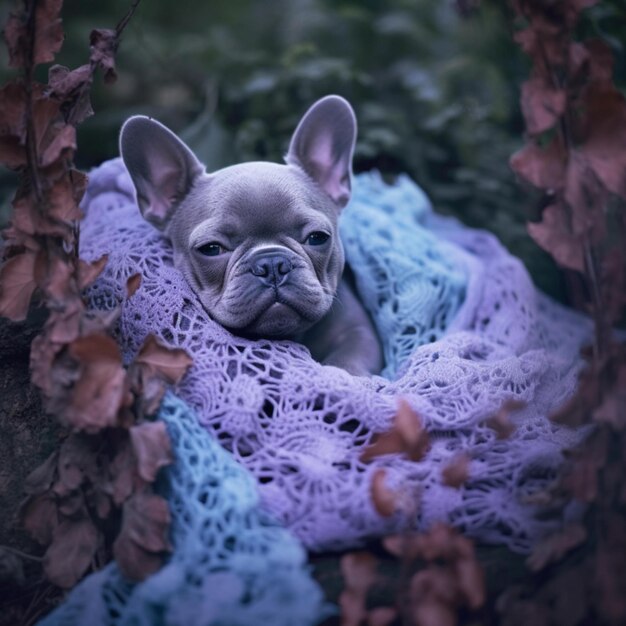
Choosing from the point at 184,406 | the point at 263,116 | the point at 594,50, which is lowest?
the point at 263,116

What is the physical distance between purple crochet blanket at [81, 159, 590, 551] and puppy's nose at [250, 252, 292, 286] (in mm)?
210

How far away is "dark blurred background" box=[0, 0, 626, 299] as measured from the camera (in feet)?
10.9

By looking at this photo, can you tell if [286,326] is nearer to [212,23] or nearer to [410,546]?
[410,546]

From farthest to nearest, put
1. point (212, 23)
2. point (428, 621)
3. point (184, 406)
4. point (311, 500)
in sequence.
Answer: point (212, 23) < point (184, 406) < point (311, 500) < point (428, 621)

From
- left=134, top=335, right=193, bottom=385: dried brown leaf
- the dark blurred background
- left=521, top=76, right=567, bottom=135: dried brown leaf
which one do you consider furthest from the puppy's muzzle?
the dark blurred background

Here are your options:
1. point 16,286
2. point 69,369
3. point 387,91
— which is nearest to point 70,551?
point 69,369

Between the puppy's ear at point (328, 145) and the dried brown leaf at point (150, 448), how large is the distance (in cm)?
137

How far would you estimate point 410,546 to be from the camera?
142cm

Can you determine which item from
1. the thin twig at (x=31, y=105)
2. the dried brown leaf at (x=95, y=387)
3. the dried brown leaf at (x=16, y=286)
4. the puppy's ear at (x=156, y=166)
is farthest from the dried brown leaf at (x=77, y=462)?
the puppy's ear at (x=156, y=166)

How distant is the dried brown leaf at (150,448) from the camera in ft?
4.98

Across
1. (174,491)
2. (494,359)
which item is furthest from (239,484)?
(494,359)

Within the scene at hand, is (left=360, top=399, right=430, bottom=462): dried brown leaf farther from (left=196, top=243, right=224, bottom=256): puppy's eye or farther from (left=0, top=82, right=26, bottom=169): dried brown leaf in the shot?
(left=0, top=82, right=26, bottom=169): dried brown leaf

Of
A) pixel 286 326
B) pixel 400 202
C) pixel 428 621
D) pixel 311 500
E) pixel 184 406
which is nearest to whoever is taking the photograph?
pixel 428 621

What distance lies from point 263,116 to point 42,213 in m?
2.18
